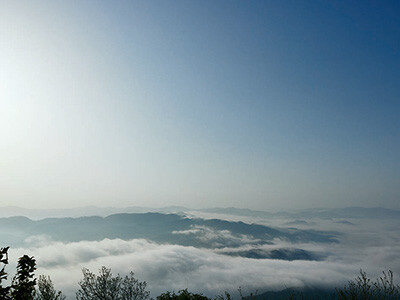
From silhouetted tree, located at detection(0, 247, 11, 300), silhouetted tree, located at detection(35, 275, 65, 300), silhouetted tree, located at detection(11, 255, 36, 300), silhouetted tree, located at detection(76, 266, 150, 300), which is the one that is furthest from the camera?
silhouetted tree, located at detection(76, 266, 150, 300)

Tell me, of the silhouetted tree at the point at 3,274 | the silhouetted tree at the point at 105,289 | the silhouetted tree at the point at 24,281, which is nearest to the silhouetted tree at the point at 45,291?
the silhouetted tree at the point at 105,289

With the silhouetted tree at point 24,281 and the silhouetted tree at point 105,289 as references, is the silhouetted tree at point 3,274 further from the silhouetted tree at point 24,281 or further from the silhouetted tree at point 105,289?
the silhouetted tree at point 105,289

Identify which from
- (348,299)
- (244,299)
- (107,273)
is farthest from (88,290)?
(348,299)

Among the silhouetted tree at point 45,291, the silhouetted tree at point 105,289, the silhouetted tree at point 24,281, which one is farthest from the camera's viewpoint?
the silhouetted tree at point 105,289

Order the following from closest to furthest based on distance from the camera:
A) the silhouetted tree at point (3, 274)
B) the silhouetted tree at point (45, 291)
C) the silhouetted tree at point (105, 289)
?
the silhouetted tree at point (3, 274), the silhouetted tree at point (45, 291), the silhouetted tree at point (105, 289)

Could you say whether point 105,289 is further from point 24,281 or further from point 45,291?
point 24,281

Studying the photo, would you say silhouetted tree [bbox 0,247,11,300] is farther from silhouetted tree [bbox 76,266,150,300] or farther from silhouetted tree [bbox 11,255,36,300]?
silhouetted tree [bbox 76,266,150,300]

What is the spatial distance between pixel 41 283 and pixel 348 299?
36861 mm

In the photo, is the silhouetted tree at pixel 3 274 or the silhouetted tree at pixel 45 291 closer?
the silhouetted tree at pixel 3 274

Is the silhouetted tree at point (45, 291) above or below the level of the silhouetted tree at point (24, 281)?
below

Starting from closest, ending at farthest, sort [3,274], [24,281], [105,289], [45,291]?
[3,274] → [24,281] → [45,291] → [105,289]

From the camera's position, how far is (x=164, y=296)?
3050 centimetres

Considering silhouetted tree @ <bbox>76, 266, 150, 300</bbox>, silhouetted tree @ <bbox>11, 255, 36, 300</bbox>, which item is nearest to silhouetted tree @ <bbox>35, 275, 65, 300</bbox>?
silhouetted tree @ <bbox>76, 266, 150, 300</bbox>

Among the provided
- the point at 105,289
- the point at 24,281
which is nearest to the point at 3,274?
the point at 24,281
